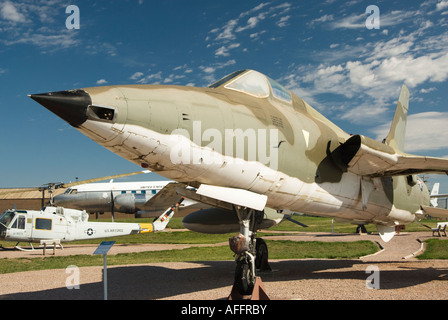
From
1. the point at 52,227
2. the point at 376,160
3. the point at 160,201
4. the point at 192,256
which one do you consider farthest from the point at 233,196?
the point at 160,201

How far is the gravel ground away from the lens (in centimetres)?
761

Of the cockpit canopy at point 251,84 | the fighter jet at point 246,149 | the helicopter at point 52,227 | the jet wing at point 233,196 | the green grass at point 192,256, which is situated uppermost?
the cockpit canopy at point 251,84

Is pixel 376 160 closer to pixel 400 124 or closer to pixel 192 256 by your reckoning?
pixel 400 124

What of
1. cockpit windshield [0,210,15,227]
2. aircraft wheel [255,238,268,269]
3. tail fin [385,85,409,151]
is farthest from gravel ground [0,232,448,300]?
cockpit windshield [0,210,15,227]

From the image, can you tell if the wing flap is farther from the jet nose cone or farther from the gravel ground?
the jet nose cone

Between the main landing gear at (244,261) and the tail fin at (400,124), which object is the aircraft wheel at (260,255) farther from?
the tail fin at (400,124)

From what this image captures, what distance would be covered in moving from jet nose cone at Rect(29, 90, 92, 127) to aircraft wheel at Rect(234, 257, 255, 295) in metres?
3.67

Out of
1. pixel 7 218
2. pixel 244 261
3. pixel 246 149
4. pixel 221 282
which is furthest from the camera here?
pixel 7 218

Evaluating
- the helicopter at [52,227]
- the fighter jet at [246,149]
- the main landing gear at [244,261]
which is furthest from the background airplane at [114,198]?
the main landing gear at [244,261]

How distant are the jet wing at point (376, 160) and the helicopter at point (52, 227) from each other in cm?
1562

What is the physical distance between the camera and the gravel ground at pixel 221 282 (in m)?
7.61

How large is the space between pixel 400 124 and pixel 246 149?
30.8 feet

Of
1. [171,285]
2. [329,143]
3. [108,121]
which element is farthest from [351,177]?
[108,121]

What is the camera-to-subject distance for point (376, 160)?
8.00 m
